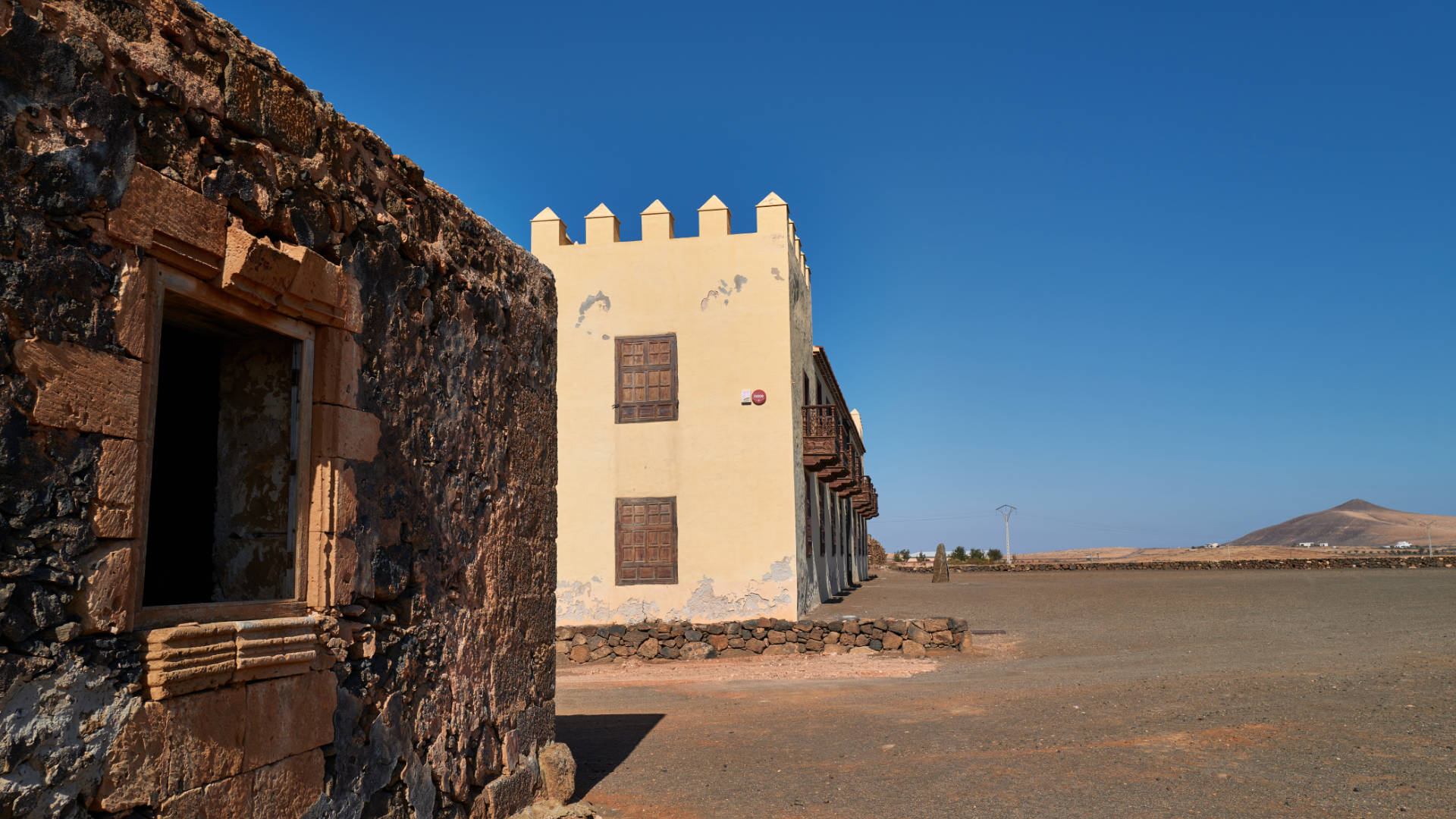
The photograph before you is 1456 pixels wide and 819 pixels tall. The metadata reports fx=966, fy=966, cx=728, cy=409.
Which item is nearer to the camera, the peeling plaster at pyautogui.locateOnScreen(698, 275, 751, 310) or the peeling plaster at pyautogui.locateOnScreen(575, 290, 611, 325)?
the peeling plaster at pyautogui.locateOnScreen(698, 275, 751, 310)

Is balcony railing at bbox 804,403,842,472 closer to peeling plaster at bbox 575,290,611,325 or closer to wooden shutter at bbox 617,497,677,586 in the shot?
wooden shutter at bbox 617,497,677,586

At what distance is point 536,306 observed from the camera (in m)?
5.90

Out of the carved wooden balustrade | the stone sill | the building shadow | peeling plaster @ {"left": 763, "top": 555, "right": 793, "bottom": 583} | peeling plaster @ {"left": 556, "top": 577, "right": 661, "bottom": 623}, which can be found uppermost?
the carved wooden balustrade

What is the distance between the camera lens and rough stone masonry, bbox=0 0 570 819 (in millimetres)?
2711

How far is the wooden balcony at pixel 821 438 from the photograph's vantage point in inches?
680

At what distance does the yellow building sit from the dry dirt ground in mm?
1930

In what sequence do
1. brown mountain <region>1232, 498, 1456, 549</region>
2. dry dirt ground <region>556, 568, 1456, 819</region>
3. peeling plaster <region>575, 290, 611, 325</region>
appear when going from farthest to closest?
1. brown mountain <region>1232, 498, 1456, 549</region>
2. peeling plaster <region>575, 290, 611, 325</region>
3. dry dirt ground <region>556, 568, 1456, 819</region>

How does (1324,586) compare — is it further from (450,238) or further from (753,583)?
(450,238)

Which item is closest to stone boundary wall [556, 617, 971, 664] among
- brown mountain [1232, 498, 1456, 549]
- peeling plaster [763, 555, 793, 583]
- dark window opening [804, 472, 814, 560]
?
peeling plaster [763, 555, 793, 583]

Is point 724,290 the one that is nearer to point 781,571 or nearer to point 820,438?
point 820,438

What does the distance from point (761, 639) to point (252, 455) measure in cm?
1083

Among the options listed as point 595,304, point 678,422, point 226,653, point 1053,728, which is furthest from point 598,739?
point 595,304

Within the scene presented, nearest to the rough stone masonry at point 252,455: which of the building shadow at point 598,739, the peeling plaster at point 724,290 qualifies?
the building shadow at point 598,739

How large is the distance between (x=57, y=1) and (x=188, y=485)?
241 cm
